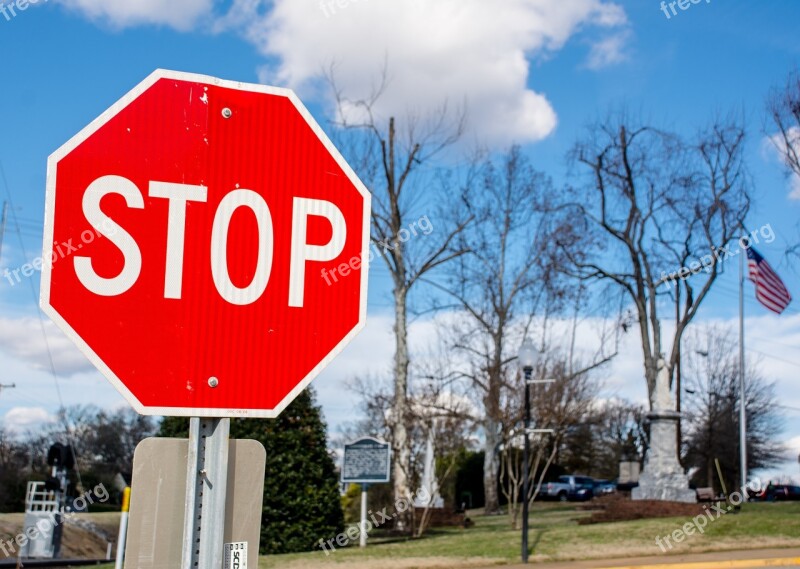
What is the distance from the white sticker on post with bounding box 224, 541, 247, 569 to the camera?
2104mm

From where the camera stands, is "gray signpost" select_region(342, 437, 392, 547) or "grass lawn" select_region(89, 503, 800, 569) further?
"gray signpost" select_region(342, 437, 392, 547)

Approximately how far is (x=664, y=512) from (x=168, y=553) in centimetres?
2384

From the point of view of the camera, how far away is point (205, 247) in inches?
84.8

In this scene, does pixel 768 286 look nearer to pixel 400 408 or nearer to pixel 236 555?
pixel 400 408

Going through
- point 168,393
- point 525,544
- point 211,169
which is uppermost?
point 211,169

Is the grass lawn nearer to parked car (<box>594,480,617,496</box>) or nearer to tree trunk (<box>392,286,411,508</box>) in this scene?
tree trunk (<box>392,286,411,508</box>)

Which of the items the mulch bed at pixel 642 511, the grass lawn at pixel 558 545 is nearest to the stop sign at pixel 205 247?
the grass lawn at pixel 558 545

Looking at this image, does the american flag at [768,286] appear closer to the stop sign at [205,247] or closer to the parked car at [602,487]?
the parked car at [602,487]

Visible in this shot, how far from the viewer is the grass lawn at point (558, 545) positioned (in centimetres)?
1530

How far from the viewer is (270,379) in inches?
87.2

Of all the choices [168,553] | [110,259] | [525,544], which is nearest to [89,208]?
[110,259]

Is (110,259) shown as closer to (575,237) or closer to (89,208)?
(89,208)

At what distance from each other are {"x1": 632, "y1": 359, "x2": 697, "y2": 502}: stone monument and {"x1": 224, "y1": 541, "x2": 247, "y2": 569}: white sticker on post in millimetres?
27835

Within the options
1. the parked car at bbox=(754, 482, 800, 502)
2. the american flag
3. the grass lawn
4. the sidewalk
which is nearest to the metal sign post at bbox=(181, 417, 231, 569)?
the grass lawn
